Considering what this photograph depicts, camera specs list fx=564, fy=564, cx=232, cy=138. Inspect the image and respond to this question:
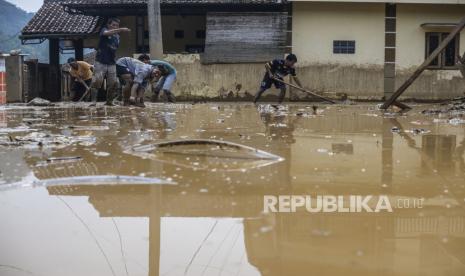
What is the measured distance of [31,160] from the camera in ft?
12.0

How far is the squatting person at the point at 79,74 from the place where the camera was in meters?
13.8

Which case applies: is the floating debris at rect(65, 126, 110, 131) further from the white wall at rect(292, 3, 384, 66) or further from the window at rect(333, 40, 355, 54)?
the window at rect(333, 40, 355, 54)

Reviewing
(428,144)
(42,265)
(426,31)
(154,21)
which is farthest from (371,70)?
(42,265)

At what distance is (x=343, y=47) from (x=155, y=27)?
5.86 m

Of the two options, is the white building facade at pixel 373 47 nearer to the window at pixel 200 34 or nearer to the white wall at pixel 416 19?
the white wall at pixel 416 19

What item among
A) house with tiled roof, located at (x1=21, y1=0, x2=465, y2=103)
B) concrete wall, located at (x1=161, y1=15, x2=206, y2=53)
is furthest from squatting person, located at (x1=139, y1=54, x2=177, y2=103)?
concrete wall, located at (x1=161, y1=15, x2=206, y2=53)

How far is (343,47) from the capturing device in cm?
1706

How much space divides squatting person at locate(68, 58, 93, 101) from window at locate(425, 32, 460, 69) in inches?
395

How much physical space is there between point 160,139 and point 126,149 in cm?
65

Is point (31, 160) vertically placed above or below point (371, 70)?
below

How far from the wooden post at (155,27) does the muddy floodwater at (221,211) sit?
10.3 meters

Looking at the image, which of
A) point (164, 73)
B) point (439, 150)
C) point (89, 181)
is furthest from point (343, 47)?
point (89, 181)

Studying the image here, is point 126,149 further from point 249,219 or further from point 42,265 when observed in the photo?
point 42,265

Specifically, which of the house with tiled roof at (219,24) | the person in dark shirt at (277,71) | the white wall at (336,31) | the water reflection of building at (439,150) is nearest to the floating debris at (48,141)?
the water reflection of building at (439,150)
